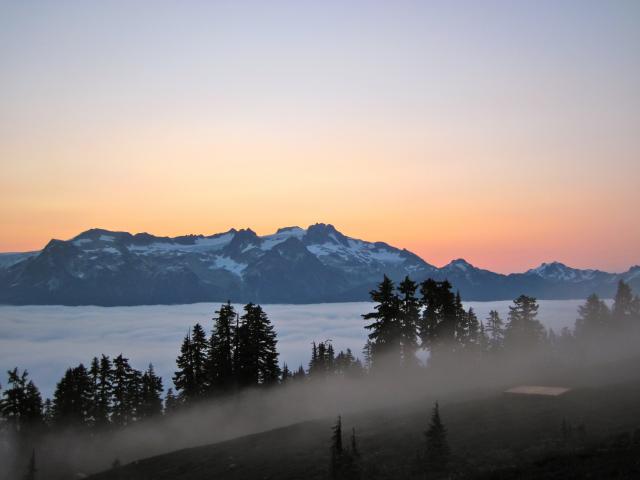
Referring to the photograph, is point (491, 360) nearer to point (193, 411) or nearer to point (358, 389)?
point (358, 389)

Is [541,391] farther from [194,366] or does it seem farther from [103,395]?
[103,395]

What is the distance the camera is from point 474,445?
32219 mm

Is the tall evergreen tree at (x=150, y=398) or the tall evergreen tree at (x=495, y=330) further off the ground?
the tall evergreen tree at (x=495, y=330)

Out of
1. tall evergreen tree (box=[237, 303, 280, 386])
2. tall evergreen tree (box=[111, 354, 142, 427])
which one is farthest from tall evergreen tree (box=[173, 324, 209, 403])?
tall evergreen tree (box=[111, 354, 142, 427])

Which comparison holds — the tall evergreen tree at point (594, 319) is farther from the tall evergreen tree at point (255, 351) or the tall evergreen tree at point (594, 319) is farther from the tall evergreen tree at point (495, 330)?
the tall evergreen tree at point (255, 351)

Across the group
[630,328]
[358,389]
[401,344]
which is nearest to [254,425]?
[358,389]

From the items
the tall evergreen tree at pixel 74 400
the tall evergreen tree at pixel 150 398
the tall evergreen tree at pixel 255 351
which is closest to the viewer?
the tall evergreen tree at pixel 255 351

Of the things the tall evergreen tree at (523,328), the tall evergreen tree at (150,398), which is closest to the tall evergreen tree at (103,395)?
the tall evergreen tree at (150,398)

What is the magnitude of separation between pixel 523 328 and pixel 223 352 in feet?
181

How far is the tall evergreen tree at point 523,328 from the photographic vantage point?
9038 cm

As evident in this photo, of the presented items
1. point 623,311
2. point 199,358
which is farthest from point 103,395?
point 623,311

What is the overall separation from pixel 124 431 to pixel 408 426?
4713 centimetres

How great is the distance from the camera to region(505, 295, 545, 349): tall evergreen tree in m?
90.4

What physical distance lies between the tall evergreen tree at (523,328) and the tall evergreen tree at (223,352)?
166ft
